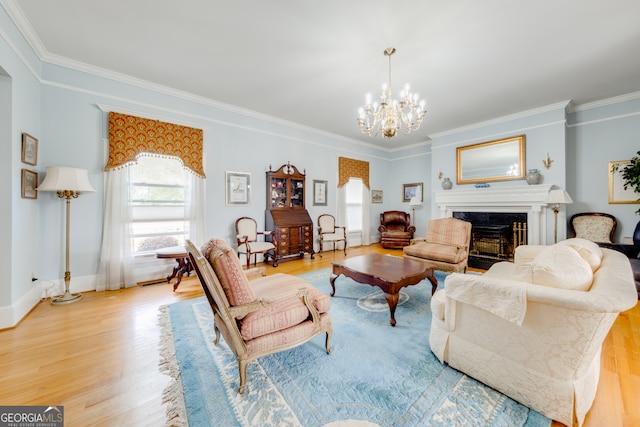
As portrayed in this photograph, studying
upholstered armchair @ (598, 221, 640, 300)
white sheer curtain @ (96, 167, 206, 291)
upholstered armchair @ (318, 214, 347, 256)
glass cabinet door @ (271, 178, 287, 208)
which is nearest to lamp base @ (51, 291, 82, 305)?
white sheer curtain @ (96, 167, 206, 291)

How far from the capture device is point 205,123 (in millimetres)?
4234

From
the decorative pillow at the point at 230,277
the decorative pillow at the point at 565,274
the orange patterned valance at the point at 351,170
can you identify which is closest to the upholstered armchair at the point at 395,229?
the orange patterned valance at the point at 351,170

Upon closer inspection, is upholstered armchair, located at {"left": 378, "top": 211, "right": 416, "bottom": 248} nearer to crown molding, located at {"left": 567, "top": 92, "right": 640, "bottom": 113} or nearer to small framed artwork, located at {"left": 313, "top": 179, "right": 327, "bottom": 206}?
small framed artwork, located at {"left": 313, "top": 179, "right": 327, "bottom": 206}

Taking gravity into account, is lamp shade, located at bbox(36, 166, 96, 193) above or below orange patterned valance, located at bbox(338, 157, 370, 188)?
below

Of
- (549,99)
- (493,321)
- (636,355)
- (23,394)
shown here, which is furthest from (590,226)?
(23,394)

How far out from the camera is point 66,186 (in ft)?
9.02

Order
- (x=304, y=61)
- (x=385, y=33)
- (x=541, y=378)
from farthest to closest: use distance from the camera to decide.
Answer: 1. (x=304, y=61)
2. (x=385, y=33)
3. (x=541, y=378)

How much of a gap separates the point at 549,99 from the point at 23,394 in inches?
284

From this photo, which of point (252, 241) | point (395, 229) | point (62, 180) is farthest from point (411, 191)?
point (62, 180)

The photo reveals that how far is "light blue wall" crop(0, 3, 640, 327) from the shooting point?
242cm

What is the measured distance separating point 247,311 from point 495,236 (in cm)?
540

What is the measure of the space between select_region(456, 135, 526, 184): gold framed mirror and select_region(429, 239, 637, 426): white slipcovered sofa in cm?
389

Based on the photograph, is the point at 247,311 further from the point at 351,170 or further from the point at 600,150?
the point at 600,150

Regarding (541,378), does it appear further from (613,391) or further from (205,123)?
(205,123)
